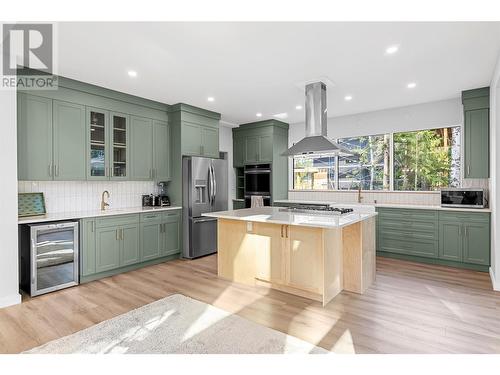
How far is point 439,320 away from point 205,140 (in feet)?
14.5

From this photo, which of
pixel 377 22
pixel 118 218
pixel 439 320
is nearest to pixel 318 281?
pixel 439 320

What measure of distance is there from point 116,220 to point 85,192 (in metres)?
0.74

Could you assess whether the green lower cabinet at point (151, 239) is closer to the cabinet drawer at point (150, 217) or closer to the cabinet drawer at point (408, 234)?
the cabinet drawer at point (150, 217)

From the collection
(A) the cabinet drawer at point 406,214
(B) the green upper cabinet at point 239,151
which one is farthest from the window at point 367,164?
(B) the green upper cabinet at point 239,151

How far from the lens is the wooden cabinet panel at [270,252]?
340 centimetres

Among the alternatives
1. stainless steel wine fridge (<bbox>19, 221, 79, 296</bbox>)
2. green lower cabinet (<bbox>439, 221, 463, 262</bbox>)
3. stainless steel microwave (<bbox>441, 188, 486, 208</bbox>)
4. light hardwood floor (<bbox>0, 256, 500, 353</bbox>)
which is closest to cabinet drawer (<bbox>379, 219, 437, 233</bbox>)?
green lower cabinet (<bbox>439, 221, 463, 262</bbox>)

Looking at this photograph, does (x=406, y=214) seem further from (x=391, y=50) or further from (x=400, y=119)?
(x=391, y=50)

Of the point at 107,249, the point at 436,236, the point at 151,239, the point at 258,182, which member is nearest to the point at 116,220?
the point at 107,249

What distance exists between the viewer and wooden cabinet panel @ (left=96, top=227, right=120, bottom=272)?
12.8 feet

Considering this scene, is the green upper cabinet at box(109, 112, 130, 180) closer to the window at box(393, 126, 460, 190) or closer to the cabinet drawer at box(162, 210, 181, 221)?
the cabinet drawer at box(162, 210, 181, 221)

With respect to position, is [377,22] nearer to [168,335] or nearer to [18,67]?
[168,335]

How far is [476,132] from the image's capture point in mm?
4359

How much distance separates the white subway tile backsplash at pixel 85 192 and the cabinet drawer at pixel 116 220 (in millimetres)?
597

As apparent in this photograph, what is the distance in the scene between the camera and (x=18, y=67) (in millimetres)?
3426
